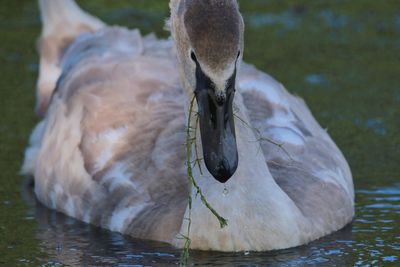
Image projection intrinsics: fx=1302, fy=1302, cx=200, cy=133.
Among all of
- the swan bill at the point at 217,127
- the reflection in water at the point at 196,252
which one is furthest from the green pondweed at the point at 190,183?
the swan bill at the point at 217,127

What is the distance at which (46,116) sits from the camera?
11836 mm

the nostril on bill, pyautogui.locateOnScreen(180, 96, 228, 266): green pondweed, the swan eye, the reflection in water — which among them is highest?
the swan eye

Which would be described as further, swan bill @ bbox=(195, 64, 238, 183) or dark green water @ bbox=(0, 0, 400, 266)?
dark green water @ bbox=(0, 0, 400, 266)

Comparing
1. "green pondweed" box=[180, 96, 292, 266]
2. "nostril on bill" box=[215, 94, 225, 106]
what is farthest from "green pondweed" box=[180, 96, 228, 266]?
"nostril on bill" box=[215, 94, 225, 106]

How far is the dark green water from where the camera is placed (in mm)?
9141

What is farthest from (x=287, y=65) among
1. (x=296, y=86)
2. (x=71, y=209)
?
(x=71, y=209)

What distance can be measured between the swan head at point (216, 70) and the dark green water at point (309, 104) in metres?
0.98

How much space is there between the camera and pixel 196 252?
890 cm

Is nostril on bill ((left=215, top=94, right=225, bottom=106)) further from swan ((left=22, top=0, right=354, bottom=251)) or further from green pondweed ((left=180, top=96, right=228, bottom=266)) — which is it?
green pondweed ((left=180, top=96, right=228, bottom=266))

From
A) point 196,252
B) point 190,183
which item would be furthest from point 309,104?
point 190,183

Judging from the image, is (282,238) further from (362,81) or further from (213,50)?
(362,81)

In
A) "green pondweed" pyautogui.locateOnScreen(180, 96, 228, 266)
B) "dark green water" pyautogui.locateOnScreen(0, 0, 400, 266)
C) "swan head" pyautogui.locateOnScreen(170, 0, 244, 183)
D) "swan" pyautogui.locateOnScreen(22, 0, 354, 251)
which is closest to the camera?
"swan head" pyautogui.locateOnScreen(170, 0, 244, 183)

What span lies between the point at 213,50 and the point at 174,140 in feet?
6.25

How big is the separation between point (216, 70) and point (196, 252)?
4.99 ft
